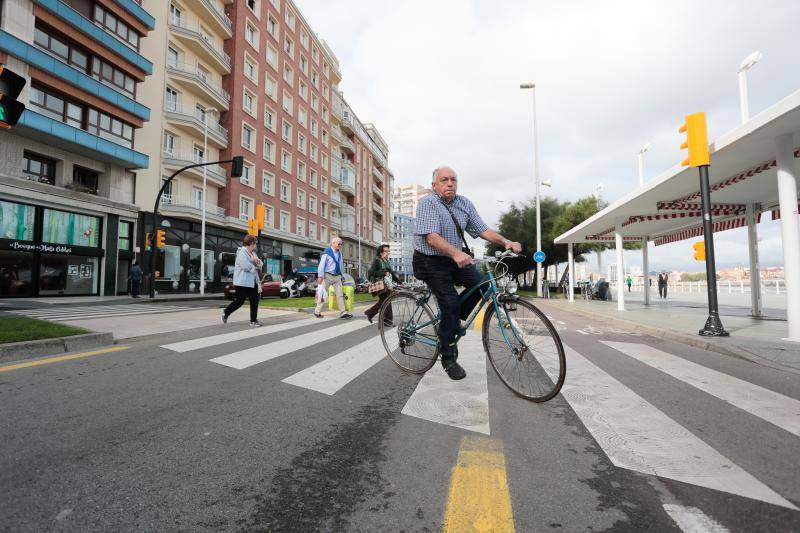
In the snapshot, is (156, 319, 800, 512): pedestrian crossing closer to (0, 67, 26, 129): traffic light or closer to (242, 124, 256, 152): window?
(0, 67, 26, 129): traffic light

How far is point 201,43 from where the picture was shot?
2688cm

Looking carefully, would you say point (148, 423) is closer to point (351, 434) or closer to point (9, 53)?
A: point (351, 434)

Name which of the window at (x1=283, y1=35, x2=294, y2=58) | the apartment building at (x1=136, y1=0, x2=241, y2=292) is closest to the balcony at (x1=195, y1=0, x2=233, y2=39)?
the apartment building at (x1=136, y1=0, x2=241, y2=292)

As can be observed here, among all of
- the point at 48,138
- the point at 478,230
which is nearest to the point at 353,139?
the point at 48,138

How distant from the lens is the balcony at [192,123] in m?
25.5

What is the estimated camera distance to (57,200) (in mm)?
18594

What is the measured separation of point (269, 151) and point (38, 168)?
57.7 ft

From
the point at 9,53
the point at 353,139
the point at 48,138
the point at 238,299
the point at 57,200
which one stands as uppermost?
the point at 353,139

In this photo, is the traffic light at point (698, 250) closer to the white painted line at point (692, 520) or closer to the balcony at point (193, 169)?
the white painted line at point (692, 520)

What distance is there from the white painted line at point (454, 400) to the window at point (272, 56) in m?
37.5

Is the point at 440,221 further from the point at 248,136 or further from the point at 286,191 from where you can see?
the point at 286,191

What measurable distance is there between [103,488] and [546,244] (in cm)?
3954

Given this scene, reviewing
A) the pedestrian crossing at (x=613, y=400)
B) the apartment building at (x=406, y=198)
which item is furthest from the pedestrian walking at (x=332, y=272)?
the apartment building at (x=406, y=198)

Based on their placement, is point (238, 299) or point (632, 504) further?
point (238, 299)
